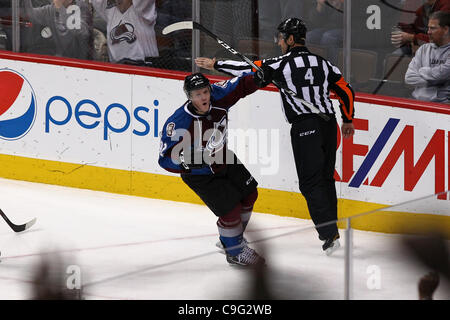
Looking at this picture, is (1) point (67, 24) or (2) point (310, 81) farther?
(1) point (67, 24)

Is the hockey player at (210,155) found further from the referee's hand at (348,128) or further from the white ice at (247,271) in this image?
the referee's hand at (348,128)

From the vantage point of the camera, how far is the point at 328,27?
6828mm

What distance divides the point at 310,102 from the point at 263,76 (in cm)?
Answer: 30

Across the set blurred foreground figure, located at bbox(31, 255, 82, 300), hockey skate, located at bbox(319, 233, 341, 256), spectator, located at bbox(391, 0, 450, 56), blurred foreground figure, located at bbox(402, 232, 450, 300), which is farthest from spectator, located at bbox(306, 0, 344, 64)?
blurred foreground figure, located at bbox(402, 232, 450, 300)

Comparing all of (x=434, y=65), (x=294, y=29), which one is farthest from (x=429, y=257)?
(x=434, y=65)

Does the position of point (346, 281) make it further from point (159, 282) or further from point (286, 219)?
point (286, 219)

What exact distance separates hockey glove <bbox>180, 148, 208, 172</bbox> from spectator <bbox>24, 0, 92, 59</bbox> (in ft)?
7.77

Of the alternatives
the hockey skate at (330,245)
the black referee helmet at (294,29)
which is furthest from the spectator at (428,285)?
the black referee helmet at (294,29)

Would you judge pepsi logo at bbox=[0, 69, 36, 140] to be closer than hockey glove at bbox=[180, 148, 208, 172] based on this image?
No

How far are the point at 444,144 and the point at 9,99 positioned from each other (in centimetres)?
336

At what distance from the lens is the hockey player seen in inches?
222

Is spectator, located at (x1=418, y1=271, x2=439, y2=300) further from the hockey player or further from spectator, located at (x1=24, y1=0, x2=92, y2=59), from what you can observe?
spectator, located at (x1=24, y1=0, x2=92, y2=59)

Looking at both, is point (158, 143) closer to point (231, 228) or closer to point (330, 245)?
point (231, 228)
